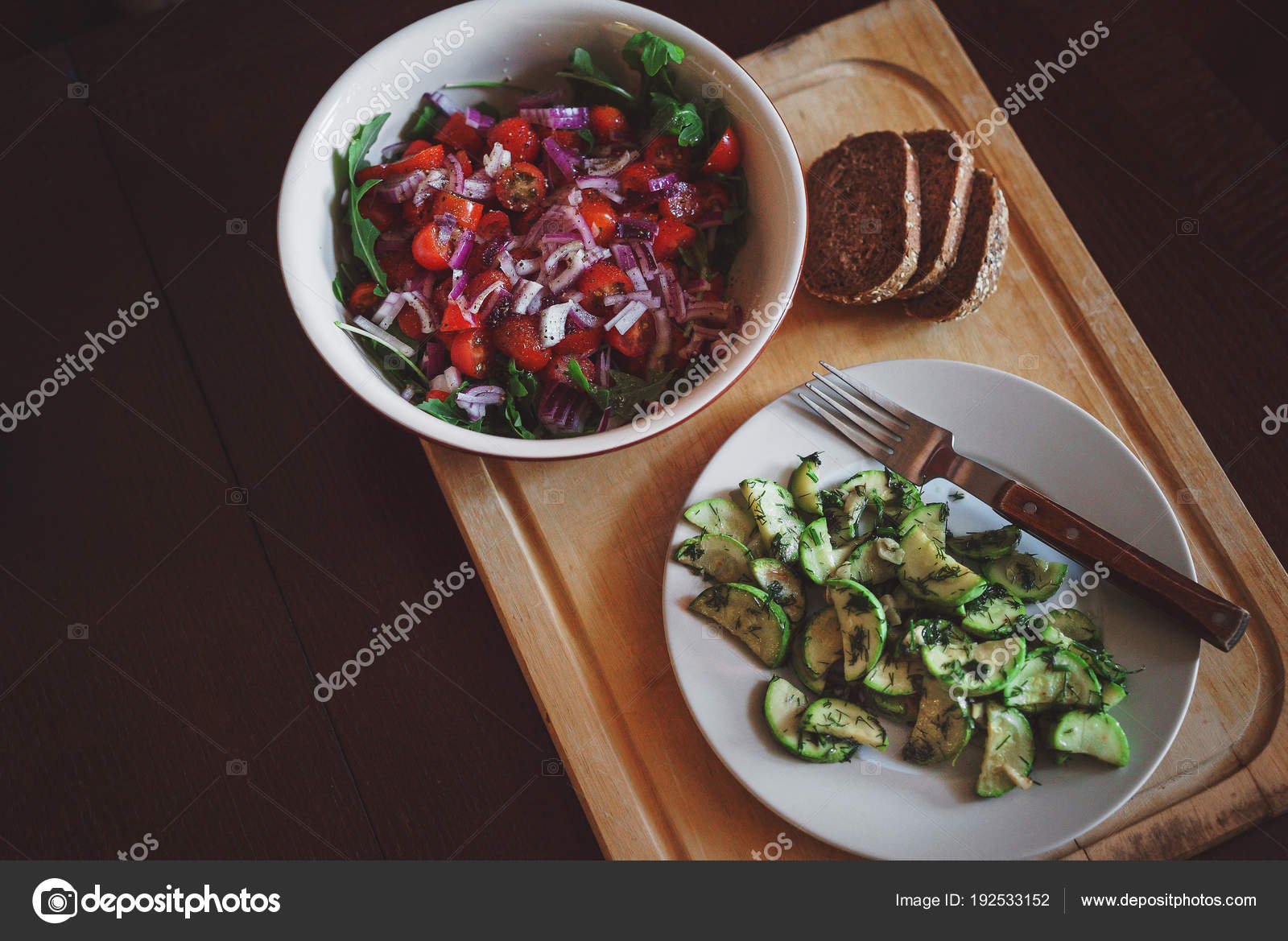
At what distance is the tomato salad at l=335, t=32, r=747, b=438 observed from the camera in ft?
5.77

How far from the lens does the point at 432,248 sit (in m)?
1.75

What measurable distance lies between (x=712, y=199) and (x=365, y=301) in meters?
0.75

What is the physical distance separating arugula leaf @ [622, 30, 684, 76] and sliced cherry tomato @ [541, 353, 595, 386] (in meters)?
0.60

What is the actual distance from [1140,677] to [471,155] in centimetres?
174

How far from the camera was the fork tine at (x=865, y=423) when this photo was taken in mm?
1904

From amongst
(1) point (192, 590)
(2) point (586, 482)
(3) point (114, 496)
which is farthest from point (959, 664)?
(3) point (114, 496)

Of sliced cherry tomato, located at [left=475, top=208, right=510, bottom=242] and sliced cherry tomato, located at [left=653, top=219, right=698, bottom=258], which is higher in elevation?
sliced cherry tomato, located at [left=475, top=208, right=510, bottom=242]

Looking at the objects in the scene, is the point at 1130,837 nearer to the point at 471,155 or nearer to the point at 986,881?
the point at 986,881

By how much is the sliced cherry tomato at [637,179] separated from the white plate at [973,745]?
20.5 inches

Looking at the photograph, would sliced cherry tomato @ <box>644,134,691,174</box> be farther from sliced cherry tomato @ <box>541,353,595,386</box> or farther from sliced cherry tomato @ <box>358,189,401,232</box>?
sliced cherry tomato @ <box>358,189,401,232</box>

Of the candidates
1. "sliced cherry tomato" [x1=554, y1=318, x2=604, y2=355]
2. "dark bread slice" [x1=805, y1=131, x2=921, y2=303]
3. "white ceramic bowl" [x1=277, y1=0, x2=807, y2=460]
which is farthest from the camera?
"dark bread slice" [x1=805, y1=131, x2=921, y2=303]

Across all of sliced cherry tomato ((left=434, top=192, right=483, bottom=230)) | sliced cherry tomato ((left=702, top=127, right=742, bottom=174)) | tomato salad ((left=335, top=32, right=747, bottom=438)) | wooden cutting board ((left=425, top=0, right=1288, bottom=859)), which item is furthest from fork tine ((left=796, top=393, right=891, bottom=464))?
sliced cherry tomato ((left=434, top=192, right=483, bottom=230))

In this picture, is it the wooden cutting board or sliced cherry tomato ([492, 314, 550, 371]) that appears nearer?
sliced cherry tomato ([492, 314, 550, 371])

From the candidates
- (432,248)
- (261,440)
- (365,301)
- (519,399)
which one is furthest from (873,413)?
(261,440)
